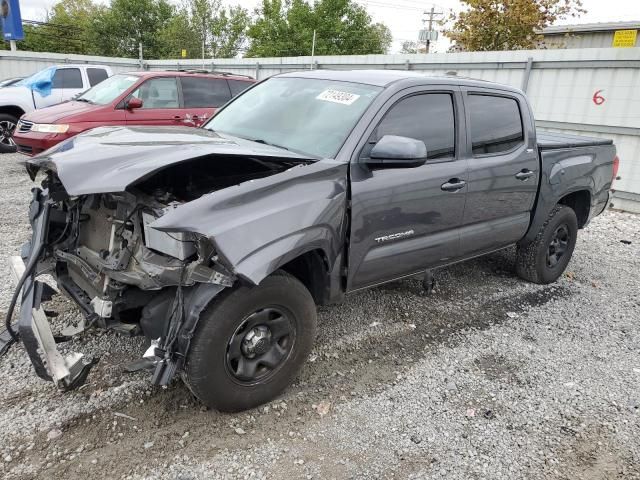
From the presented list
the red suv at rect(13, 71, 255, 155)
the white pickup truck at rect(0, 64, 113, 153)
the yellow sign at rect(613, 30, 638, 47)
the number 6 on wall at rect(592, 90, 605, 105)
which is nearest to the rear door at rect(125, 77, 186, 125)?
the red suv at rect(13, 71, 255, 155)

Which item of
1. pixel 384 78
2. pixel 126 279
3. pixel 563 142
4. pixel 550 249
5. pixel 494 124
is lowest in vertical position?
pixel 550 249

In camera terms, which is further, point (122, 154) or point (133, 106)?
point (133, 106)

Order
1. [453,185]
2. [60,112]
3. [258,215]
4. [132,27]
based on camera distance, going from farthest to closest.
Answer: [132,27], [60,112], [453,185], [258,215]

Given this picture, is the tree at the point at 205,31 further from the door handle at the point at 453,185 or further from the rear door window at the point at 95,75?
the door handle at the point at 453,185

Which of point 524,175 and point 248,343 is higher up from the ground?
point 524,175

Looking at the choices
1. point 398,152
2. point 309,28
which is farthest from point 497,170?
point 309,28

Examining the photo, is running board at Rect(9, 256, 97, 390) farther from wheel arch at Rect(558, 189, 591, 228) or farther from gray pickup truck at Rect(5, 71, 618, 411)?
wheel arch at Rect(558, 189, 591, 228)

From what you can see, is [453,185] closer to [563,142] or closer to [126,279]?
[563,142]

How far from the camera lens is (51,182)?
112 inches

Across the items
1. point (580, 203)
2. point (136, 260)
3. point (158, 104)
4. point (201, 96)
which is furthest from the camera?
point (201, 96)

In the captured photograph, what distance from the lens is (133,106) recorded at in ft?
24.9

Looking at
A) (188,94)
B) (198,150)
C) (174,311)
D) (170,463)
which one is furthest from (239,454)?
(188,94)

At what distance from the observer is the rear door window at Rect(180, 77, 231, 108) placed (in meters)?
8.37

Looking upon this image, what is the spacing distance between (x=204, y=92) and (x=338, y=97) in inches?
231
